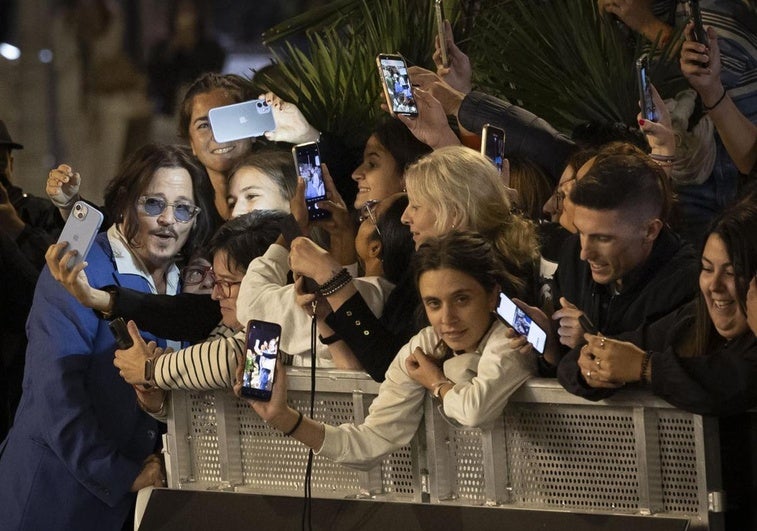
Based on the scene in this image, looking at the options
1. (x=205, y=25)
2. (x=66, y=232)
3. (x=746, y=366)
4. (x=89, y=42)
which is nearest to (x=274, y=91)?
(x=66, y=232)

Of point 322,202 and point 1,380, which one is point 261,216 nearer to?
point 322,202

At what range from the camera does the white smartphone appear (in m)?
5.23

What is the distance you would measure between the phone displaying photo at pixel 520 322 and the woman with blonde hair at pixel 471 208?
0.95 ft

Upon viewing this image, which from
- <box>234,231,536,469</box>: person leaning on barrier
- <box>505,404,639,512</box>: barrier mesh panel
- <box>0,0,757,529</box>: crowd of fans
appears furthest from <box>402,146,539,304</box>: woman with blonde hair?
<box>505,404,639,512</box>: barrier mesh panel

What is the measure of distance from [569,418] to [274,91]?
239cm

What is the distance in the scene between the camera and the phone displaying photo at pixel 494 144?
4262 millimetres

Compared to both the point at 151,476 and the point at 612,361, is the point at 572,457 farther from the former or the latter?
the point at 151,476

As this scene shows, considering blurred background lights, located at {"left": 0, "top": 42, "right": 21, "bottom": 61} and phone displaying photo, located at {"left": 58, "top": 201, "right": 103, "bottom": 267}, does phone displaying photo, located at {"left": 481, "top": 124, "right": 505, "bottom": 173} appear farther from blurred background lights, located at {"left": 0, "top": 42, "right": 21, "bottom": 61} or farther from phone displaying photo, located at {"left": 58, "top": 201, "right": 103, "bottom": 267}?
blurred background lights, located at {"left": 0, "top": 42, "right": 21, "bottom": 61}

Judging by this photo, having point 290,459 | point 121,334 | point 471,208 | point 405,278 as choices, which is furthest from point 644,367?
point 121,334

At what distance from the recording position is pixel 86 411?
4.95 m

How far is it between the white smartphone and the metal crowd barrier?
122 centimetres

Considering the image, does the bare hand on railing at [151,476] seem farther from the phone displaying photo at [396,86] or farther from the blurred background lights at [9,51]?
the blurred background lights at [9,51]

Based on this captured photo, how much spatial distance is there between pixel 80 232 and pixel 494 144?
52.6 inches

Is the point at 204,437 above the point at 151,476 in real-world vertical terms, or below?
above
